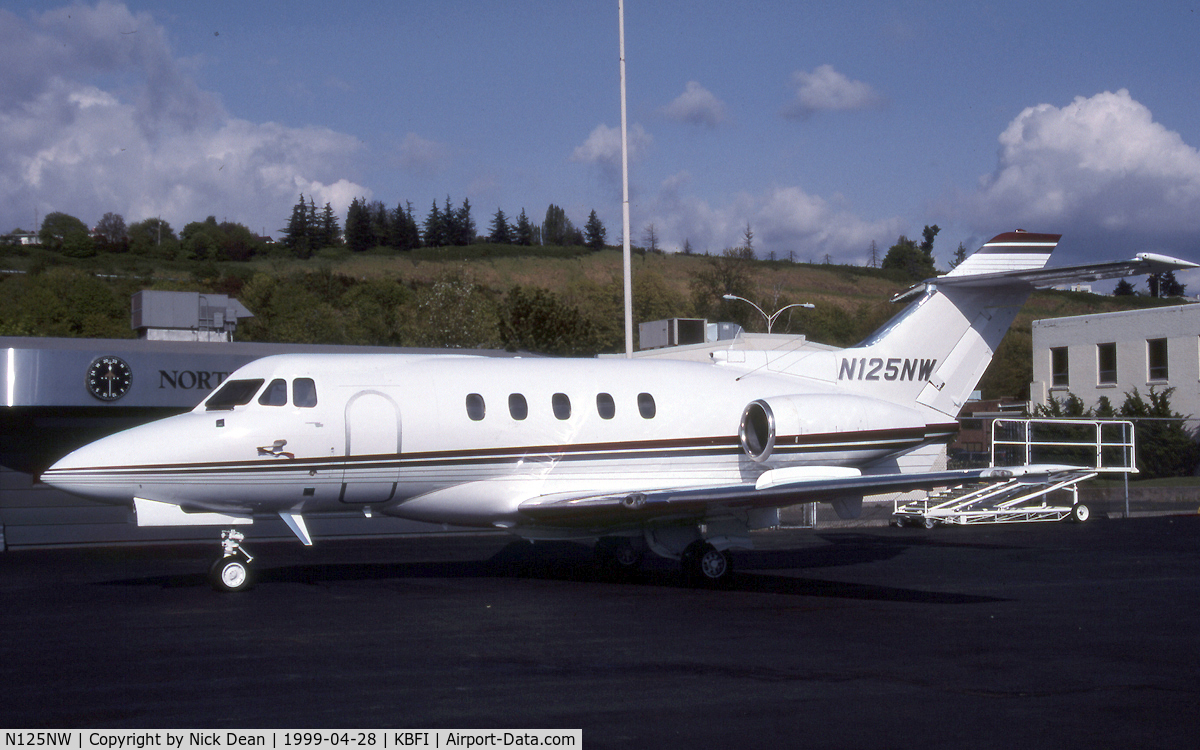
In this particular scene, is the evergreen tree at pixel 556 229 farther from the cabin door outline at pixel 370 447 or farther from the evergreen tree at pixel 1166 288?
the cabin door outline at pixel 370 447

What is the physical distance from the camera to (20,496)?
79.3 feet

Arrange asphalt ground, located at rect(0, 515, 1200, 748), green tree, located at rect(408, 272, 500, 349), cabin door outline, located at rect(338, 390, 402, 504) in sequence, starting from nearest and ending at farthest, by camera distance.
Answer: asphalt ground, located at rect(0, 515, 1200, 748)
cabin door outline, located at rect(338, 390, 402, 504)
green tree, located at rect(408, 272, 500, 349)

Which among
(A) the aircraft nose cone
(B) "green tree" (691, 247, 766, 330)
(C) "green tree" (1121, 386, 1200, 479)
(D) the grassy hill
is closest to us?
(A) the aircraft nose cone

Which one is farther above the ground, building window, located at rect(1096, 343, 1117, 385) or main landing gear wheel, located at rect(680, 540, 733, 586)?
building window, located at rect(1096, 343, 1117, 385)

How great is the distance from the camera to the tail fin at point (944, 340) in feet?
59.5

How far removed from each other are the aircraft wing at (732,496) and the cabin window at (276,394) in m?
3.52

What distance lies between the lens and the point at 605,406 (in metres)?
16.0

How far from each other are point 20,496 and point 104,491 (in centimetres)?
1322

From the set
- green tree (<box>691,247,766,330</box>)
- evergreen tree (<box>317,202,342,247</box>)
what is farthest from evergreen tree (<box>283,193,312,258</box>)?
green tree (<box>691,247,766,330</box>)

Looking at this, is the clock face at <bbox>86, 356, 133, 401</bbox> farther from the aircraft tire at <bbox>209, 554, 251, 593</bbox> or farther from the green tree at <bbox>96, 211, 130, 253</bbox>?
the green tree at <bbox>96, 211, 130, 253</bbox>

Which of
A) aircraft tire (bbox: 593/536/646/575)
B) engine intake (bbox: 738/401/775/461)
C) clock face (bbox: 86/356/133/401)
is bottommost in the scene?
aircraft tire (bbox: 593/536/646/575)

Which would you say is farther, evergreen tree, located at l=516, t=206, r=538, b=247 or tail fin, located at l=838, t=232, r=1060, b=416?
evergreen tree, located at l=516, t=206, r=538, b=247

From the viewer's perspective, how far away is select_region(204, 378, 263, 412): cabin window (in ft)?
46.3

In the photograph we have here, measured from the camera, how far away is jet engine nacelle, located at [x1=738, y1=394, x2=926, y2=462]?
1631 cm
